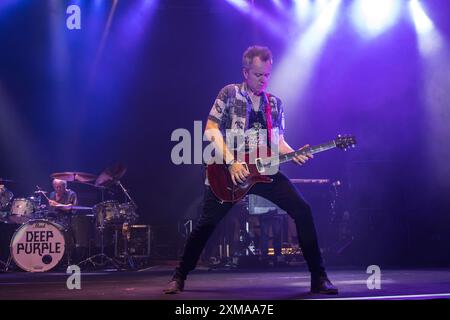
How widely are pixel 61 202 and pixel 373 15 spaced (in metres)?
6.68

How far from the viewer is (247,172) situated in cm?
460

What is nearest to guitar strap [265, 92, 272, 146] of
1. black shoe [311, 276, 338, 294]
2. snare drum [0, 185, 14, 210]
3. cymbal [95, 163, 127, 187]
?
black shoe [311, 276, 338, 294]

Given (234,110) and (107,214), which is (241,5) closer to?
(107,214)

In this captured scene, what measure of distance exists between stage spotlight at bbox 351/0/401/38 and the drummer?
619 cm

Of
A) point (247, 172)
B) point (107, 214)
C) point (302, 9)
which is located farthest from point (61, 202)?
point (247, 172)

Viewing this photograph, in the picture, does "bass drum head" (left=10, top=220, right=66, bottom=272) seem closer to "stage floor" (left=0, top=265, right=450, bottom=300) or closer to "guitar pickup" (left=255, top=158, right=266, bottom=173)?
"stage floor" (left=0, top=265, right=450, bottom=300)

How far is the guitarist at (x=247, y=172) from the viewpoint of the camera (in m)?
4.64

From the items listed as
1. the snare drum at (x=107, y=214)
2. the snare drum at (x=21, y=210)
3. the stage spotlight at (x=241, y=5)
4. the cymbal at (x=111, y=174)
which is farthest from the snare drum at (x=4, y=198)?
the stage spotlight at (x=241, y=5)

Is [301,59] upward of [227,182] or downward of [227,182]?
upward

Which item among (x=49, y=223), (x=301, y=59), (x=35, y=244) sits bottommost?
(x=35, y=244)

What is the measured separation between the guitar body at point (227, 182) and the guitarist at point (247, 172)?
52 millimetres

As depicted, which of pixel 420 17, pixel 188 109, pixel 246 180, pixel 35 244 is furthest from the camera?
pixel 188 109
